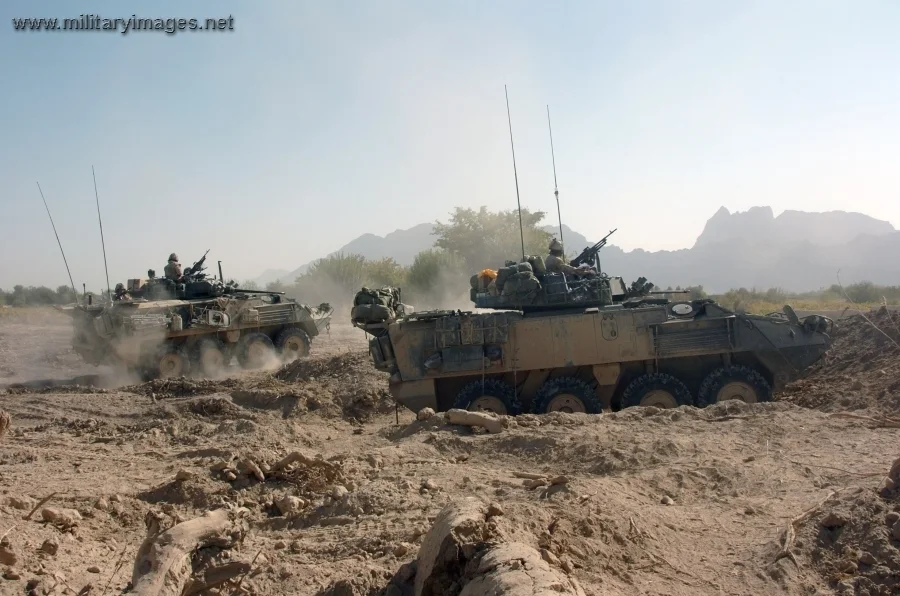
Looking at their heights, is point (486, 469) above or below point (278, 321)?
below

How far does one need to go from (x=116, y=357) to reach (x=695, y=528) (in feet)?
52.0

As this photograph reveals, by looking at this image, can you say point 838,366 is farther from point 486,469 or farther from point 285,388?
point 285,388

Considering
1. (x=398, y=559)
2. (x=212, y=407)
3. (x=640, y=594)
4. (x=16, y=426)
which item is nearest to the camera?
(x=640, y=594)

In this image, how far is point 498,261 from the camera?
43812 millimetres

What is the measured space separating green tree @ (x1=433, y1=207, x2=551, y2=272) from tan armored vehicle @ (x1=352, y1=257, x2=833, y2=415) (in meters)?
32.0

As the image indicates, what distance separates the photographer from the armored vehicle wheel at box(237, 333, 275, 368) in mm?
20000

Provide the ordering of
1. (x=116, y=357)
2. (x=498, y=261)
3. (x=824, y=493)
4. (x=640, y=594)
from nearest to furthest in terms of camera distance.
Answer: (x=640, y=594) < (x=824, y=493) < (x=116, y=357) < (x=498, y=261)

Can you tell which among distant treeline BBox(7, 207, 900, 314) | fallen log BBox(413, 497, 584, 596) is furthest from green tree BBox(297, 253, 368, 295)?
fallen log BBox(413, 497, 584, 596)

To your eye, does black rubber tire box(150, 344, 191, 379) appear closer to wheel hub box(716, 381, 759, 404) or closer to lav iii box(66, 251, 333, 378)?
lav iii box(66, 251, 333, 378)

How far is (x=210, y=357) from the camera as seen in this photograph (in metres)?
19.2

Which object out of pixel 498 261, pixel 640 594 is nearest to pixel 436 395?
pixel 640 594

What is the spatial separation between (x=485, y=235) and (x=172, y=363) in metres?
28.7

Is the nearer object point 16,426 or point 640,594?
point 640,594

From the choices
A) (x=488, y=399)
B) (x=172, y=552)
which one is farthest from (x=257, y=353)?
(x=172, y=552)
